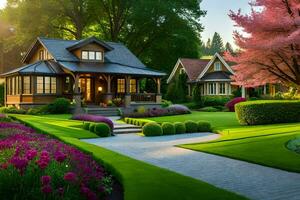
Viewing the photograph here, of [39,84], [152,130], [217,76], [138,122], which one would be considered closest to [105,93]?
[39,84]

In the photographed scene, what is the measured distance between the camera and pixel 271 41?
12.3 m

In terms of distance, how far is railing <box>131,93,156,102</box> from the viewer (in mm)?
35812

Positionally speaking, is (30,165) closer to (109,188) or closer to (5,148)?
(109,188)

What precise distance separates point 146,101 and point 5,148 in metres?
28.1

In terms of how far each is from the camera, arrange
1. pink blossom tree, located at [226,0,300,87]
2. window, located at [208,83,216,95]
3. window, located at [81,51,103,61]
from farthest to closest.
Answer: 1. window, located at [208,83,216,95]
2. window, located at [81,51,103,61]
3. pink blossom tree, located at [226,0,300,87]

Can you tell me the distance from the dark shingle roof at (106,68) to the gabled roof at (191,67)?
13.0m

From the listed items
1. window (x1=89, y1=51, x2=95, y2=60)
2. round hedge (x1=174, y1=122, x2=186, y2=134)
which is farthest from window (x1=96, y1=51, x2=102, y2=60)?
round hedge (x1=174, y1=122, x2=186, y2=134)

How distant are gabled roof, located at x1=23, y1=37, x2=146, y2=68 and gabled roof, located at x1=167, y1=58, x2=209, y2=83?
36.3 ft

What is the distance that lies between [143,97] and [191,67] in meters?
15.9

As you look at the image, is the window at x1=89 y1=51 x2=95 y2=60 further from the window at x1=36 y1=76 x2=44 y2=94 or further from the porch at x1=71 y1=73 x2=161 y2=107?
the window at x1=36 y1=76 x2=44 y2=94

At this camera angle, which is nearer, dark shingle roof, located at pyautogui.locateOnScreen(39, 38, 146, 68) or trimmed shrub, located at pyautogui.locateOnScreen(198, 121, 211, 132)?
trimmed shrub, located at pyautogui.locateOnScreen(198, 121, 211, 132)

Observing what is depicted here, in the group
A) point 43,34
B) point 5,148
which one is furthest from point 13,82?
point 5,148

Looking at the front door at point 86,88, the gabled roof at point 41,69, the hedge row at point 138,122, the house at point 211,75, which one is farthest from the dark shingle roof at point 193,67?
the hedge row at point 138,122

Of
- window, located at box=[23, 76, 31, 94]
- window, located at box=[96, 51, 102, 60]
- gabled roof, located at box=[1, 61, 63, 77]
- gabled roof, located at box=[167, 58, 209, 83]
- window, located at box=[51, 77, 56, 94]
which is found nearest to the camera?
gabled roof, located at box=[1, 61, 63, 77]
